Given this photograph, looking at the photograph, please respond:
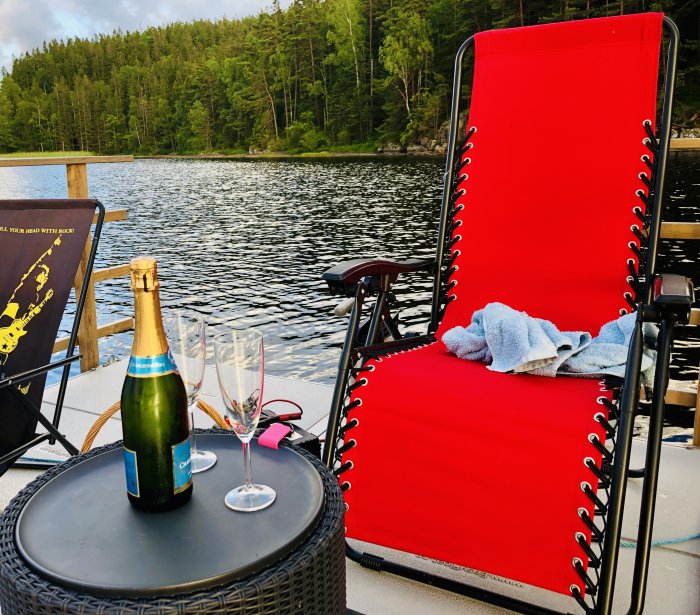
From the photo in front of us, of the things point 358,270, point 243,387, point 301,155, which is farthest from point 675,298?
point 301,155

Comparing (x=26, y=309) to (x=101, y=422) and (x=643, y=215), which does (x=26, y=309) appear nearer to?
(x=101, y=422)

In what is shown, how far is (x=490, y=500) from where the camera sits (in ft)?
4.25

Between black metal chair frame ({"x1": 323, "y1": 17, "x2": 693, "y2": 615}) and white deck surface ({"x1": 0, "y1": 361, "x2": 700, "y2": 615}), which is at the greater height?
black metal chair frame ({"x1": 323, "y1": 17, "x2": 693, "y2": 615})

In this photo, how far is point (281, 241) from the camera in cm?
1302

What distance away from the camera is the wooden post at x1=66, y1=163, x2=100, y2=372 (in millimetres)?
2859

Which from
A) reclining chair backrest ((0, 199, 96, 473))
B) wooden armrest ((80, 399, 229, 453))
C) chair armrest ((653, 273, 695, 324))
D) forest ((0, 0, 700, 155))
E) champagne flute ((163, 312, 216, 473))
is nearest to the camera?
champagne flute ((163, 312, 216, 473))

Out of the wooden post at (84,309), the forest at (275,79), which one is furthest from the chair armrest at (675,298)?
the forest at (275,79)

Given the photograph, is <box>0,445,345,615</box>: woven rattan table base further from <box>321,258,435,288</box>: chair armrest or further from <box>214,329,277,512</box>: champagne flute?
<box>321,258,435,288</box>: chair armrest

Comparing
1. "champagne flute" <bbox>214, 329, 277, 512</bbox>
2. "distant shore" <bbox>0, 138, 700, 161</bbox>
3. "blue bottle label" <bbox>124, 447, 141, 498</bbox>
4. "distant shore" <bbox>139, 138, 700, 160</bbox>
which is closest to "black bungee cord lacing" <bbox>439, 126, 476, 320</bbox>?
"champagne flute" <bbox>214, 329, 277, 512</bbox>

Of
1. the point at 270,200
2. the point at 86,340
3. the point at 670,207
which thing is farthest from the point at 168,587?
the point at 270,200

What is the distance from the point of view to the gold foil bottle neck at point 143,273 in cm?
83

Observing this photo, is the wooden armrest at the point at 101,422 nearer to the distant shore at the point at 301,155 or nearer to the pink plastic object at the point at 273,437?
the pink plastic object at the point at 273,437

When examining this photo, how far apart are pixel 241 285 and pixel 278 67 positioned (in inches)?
1587

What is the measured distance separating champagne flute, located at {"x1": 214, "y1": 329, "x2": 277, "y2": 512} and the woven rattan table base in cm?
11
